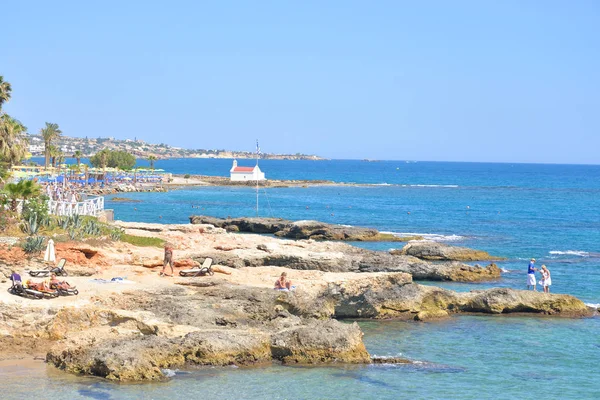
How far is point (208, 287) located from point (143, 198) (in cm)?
6788

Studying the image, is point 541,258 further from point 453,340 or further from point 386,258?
point 453,340

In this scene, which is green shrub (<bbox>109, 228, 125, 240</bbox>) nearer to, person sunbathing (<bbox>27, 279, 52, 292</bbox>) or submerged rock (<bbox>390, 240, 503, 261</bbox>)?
person sunbathing (<bbox>27, 279, 52, 292</bbox>)

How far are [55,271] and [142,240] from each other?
8386 millimetres

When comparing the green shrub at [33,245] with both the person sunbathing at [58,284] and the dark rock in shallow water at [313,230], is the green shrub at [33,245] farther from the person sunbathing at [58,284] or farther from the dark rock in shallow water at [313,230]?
the dark rock in shallow water at [313,230]

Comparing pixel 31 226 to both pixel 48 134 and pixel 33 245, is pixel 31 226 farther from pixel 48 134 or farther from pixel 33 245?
pixel 48 134

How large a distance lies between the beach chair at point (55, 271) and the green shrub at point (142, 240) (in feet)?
22.3

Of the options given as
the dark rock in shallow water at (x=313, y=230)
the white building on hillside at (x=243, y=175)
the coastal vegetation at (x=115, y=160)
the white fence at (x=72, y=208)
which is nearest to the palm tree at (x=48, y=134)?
the coastal vegetation at (x=115, y=160)

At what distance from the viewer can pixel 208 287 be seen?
22938 mm

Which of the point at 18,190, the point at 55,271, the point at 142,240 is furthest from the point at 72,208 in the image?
the point at 55,271

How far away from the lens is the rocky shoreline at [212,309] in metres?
17.8

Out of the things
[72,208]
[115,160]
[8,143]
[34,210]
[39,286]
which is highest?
[8,143]

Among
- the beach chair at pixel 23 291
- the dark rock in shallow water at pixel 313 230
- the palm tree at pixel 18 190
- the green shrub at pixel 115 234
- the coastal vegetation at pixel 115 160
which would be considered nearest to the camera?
the beach chair at pixel 23 291

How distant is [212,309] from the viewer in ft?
68.9

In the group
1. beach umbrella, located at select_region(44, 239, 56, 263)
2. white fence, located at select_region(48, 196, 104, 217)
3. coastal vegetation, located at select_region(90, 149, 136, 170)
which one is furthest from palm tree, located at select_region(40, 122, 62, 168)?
beach umbrella, located at select_region(44, 239, 56, 263)
